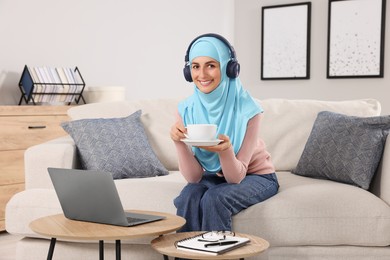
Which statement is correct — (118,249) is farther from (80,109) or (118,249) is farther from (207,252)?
(80,109)

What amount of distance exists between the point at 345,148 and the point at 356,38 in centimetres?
325

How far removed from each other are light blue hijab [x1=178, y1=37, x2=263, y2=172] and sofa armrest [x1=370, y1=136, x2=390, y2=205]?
0.63 m

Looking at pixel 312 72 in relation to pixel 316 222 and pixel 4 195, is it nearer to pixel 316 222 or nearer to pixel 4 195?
pixel 4 195

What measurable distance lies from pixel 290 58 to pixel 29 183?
12.6 feet

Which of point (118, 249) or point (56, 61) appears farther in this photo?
point (56, 61)

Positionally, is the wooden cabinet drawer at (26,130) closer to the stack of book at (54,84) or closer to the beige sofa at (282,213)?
the stack of book at (54,84)

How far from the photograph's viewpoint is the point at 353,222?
2.49 meters

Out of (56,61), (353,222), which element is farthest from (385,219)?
(56,61)

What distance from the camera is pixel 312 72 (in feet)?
19.8

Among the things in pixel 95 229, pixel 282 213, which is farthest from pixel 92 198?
pixel 282 213

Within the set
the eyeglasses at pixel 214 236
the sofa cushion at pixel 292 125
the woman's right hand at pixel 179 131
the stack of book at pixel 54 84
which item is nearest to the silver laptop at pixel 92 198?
the eyeglasses at pixel 214 236

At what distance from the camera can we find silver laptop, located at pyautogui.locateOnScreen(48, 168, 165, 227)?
196 centimetres

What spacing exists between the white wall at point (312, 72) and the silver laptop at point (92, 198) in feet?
13.4

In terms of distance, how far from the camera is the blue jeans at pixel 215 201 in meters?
2.30
